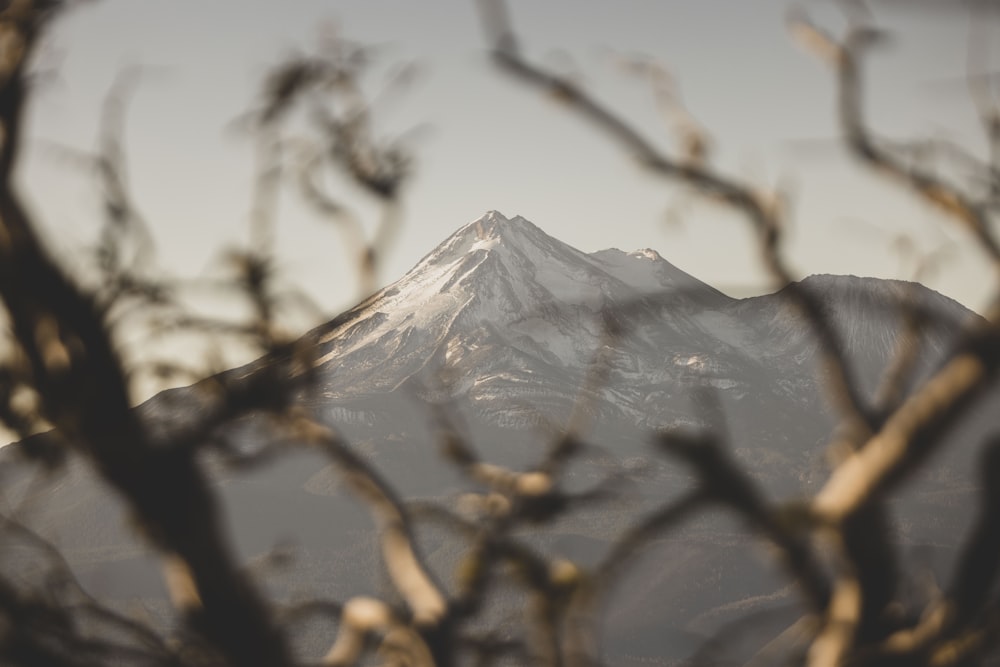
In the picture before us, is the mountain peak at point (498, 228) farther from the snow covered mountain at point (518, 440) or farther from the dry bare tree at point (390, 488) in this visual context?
the dry bare tree at point (390, 488)

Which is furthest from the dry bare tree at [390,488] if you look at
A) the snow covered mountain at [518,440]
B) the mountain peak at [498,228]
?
the mountain peak at [498,228]

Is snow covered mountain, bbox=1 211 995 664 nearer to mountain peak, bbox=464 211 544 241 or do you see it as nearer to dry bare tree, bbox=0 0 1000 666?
mountain peak, bbox=464 211 544 241

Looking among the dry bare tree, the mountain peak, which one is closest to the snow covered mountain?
the mountain peak

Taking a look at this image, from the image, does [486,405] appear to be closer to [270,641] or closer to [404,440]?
[404,440]

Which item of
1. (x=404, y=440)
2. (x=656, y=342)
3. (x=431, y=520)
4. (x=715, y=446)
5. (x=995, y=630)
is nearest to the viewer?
(x=715, y=446)

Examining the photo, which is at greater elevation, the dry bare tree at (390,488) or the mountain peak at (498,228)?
the mountain peak at (498,228)

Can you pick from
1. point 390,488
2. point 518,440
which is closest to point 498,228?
point 518,440

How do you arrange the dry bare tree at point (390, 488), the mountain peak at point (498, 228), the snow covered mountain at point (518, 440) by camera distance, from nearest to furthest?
the dry bare tree at point (390, 488) < the snow covered mountain at point (518, 440) < the mountain peak at point (498, 228)

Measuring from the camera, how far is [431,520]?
2.23 metres

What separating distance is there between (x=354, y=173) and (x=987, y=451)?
1.74 m

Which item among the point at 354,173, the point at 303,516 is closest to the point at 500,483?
the point at 354,173

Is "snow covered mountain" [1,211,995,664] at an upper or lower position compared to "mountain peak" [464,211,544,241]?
lower

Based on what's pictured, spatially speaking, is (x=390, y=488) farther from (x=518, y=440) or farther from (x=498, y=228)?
(x=498, y=228)

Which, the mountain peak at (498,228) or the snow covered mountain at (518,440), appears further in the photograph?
the mountain peak at (498,228)
